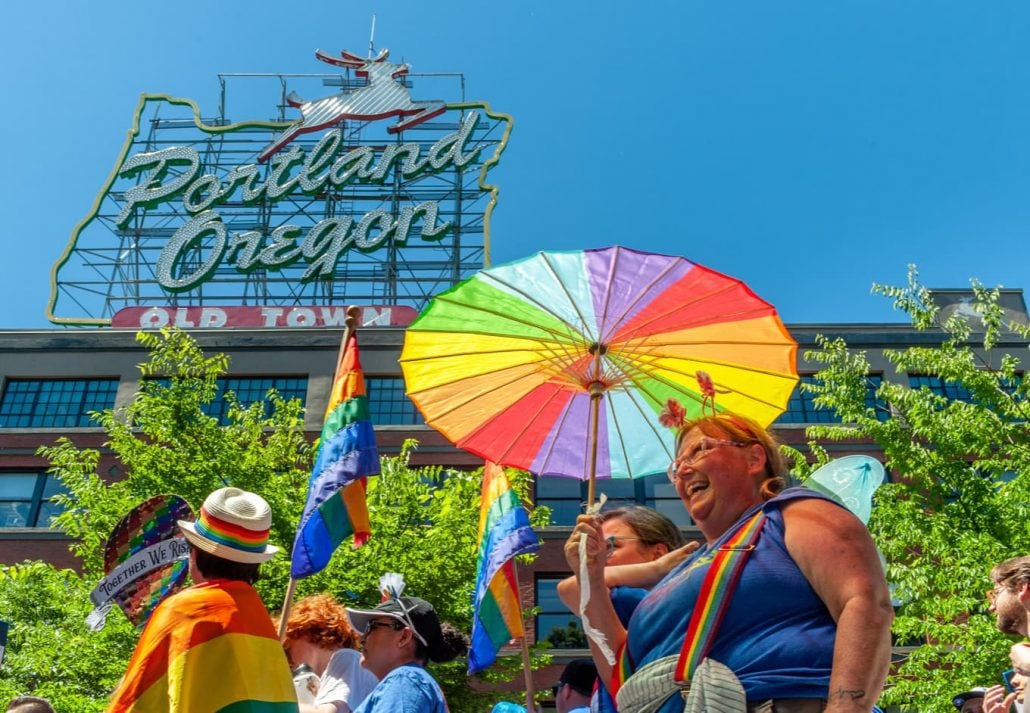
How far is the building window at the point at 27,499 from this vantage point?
90.4 ft

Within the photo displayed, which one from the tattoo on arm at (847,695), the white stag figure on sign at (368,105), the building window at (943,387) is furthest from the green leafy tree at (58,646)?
the building window at (943,387)

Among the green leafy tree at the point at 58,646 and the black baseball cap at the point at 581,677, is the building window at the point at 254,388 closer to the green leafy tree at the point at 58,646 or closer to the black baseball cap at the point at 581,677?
the green leafy tree at the point at 58,646

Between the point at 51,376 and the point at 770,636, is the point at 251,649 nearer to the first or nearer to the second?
the point at 770,636

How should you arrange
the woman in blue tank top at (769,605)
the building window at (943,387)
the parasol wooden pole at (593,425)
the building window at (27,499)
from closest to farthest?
1. the woman in blue tank top at (769,605)
2. the parasol wooden pole at (593,425)
3. the building window at (27,499)
4. the building window at (943,387)

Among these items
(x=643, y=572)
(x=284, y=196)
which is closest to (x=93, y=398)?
(x=284, y=196)

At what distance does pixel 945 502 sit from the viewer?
15727 mm

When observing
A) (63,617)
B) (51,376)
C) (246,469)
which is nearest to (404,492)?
(246,469)

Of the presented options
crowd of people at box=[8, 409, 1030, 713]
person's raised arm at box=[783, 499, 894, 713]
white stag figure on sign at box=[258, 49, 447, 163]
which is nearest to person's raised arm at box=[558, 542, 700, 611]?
crowd of people at box=[8, 409, 1030, 713]

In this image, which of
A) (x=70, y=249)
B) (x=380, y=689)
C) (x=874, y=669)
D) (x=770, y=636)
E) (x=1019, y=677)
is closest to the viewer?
(x=874, y=669)

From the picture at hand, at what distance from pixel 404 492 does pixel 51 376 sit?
17453mm

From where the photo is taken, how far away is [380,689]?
4.22m

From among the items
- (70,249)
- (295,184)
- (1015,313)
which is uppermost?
(295,184)

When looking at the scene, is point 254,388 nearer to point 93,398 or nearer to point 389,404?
point 389,404

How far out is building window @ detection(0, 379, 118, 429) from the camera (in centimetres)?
2964
